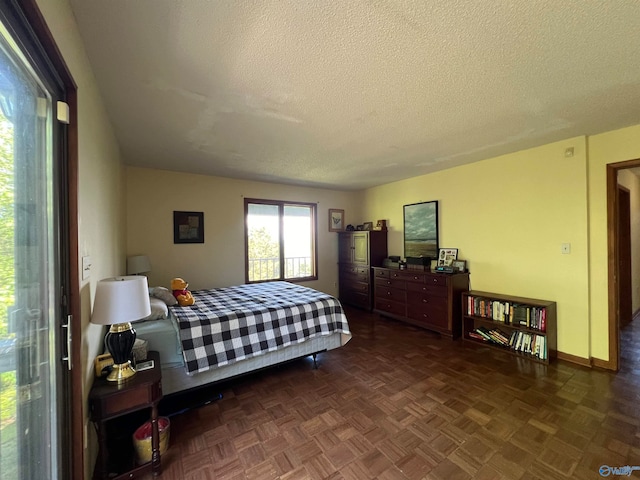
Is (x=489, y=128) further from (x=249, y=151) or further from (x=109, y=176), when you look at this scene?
(x=109, y=176)

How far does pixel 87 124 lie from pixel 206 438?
7.09 ft

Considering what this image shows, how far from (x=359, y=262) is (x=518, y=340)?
8.81 feet

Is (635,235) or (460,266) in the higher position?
(635,235)

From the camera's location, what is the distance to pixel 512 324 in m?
3.16

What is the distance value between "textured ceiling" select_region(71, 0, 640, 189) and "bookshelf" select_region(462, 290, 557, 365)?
187 cm

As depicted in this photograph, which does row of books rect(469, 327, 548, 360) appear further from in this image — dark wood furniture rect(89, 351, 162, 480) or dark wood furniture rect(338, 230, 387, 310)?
dark wood furniture rect(89, 351, 162, 480)

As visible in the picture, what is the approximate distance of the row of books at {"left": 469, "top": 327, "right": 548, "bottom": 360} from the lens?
297 centimetres

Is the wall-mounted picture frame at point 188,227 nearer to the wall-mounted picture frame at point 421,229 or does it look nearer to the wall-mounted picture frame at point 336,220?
the wall-mounted picture frame at point 336,220

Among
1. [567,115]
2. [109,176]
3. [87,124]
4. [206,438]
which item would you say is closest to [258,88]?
[87,124]

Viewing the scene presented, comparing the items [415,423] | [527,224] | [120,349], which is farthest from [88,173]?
[527,224]

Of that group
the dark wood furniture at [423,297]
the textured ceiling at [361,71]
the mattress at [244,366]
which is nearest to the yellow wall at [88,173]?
the textured ceiling at [361,71]

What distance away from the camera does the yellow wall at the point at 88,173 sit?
1162 mm

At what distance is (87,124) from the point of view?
1581 mm

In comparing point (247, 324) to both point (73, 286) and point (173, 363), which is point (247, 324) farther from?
point (73, 286)
